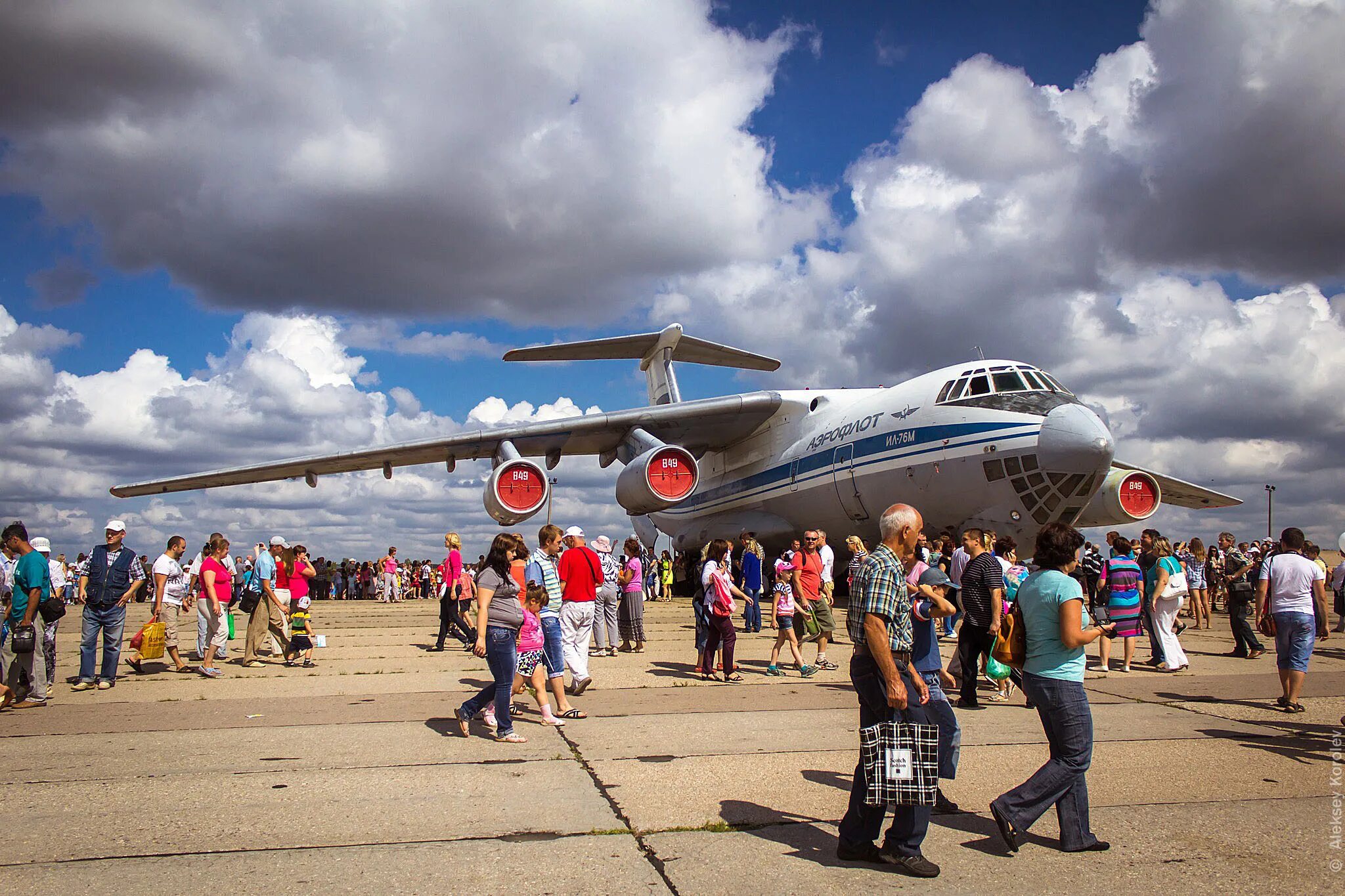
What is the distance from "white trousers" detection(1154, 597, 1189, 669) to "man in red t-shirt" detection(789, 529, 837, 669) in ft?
10.9

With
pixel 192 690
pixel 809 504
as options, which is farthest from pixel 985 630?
pixel 809 504

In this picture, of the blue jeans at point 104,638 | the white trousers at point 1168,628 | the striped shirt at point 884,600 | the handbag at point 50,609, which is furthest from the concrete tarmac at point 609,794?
the white trousers at point 1168,628

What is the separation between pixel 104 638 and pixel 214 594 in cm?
121

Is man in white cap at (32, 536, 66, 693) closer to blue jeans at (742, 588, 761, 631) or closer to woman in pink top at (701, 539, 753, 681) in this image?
woman in pink top at (701, 539, 753, 681)

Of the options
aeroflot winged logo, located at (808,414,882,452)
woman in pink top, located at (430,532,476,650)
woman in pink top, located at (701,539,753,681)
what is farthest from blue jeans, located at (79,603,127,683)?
aeroflot winged logo, located at (808,414,882,452)

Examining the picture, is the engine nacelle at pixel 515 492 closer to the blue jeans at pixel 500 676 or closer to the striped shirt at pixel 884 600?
the blue jeans at pixel 500 676

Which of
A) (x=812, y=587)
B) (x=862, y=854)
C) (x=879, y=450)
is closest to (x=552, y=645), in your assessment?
(x=812, y=587)

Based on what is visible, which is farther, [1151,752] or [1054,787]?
[1151,752]

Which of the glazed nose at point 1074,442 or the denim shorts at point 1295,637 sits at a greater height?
the glazed nose at point 1074,442

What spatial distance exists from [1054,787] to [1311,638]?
14.0 ft

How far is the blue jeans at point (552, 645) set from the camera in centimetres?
662

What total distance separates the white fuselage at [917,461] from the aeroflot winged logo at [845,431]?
23mm

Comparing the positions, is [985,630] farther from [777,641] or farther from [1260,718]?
[777,641]

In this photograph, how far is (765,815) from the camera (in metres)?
4.23
